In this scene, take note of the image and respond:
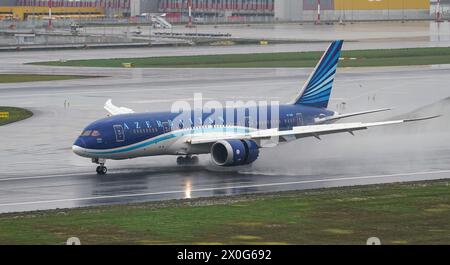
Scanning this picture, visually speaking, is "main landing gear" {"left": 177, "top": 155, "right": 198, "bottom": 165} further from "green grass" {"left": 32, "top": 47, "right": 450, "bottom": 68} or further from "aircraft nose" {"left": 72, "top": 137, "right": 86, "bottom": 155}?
"green grass" {"left": 32, "top": 47, "right": 450, "bottom": 68}

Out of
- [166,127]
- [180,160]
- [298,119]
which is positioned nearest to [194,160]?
[180,160]

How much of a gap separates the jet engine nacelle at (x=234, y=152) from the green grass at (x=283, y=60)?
7508cm

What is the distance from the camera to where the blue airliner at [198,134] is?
57.5 meters

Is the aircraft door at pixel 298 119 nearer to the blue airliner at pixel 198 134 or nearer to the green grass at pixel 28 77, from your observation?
the blue airliner at pixel 198 134

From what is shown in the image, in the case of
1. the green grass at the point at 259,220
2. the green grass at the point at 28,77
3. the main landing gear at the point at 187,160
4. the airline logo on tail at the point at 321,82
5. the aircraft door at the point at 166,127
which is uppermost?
the airline logo on tail at the point at 321,82

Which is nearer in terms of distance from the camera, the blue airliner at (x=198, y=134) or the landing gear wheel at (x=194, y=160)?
the blue airliner at (x=198, y=134)

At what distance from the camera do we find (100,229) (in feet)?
127

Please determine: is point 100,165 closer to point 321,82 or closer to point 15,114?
point 321,82

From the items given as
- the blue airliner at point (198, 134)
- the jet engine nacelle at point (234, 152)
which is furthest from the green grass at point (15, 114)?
the jet engine nacelle at point (234, 152)

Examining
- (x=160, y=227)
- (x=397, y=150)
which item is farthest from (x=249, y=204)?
(x=397, y=150)

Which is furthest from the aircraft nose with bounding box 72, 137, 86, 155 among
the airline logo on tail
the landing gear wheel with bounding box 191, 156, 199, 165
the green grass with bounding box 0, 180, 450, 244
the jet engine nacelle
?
the airline logo on tail

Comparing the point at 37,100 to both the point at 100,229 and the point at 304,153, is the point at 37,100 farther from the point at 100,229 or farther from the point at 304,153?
the point at 100,229

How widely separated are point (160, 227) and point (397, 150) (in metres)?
30.9

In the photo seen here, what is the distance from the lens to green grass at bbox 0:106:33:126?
82575mm
